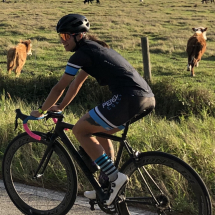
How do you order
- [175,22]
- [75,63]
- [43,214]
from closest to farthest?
[75,63] → [43,214] → [175,22]

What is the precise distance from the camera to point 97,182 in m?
3.63

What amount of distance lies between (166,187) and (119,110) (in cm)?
134

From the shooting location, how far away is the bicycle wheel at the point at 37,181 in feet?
12.5

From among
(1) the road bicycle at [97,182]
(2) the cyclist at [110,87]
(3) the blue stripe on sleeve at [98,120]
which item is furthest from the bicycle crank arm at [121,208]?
(3) the blue stripe on sleeve at [98,120]

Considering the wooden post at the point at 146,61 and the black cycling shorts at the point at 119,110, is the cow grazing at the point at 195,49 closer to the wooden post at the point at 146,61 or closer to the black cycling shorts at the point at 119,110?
the wooden post at the point at 146,61

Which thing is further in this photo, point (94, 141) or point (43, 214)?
point (43, 214)

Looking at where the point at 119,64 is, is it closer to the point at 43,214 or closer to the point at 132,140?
the point at 43,214

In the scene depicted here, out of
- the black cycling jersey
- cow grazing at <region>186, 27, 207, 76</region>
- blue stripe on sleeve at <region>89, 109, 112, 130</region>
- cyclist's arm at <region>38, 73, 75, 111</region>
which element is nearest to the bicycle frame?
blue stripe on sleeve at <region>89, 109, 112, 130</region>

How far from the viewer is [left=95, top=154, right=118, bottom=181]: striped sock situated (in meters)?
3.44

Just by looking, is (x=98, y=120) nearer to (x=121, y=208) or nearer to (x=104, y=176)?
(x=104, y=176)

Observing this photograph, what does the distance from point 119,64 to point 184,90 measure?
20.3ft

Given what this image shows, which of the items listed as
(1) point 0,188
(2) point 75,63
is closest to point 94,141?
(2) point 75,63

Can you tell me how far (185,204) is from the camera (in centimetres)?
388

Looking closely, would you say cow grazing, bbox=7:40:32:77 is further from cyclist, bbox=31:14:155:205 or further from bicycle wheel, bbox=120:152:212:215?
cyclist, bbox=31:14:155:205
